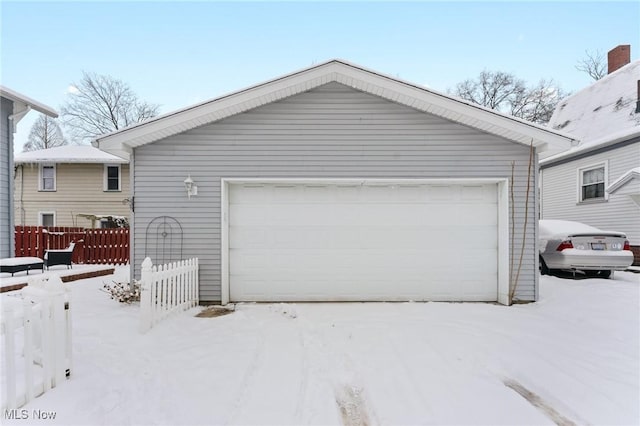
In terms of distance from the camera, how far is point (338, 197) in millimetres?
5816

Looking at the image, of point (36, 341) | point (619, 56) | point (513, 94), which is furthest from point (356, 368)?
point (513, 94)

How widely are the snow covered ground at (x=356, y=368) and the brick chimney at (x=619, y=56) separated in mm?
13791

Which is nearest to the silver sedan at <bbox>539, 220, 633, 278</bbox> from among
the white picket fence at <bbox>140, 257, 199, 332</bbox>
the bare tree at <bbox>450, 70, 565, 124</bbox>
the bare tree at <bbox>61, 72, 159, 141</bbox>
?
the white picket fence at <bbox>140, 257, 199, 332</bbox>

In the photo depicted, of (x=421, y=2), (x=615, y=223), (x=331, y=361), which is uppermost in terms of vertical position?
(x=421, y=2)

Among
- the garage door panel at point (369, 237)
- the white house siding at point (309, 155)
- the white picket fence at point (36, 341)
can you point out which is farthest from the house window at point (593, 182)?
the white picket fence at point (36, 341)

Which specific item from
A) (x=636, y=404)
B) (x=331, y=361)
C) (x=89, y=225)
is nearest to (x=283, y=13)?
(x=331, y=361)

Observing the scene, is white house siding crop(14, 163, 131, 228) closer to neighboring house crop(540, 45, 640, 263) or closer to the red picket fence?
the red picket fence

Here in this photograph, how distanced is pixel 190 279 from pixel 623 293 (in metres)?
7.99

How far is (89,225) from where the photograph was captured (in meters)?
14.2

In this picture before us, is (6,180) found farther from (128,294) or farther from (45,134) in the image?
(45,134)

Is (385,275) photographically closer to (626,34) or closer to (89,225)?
(89,225)

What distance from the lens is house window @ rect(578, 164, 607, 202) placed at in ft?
32.0

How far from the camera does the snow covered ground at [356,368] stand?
7.88 feet

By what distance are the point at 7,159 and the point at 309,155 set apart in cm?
787
